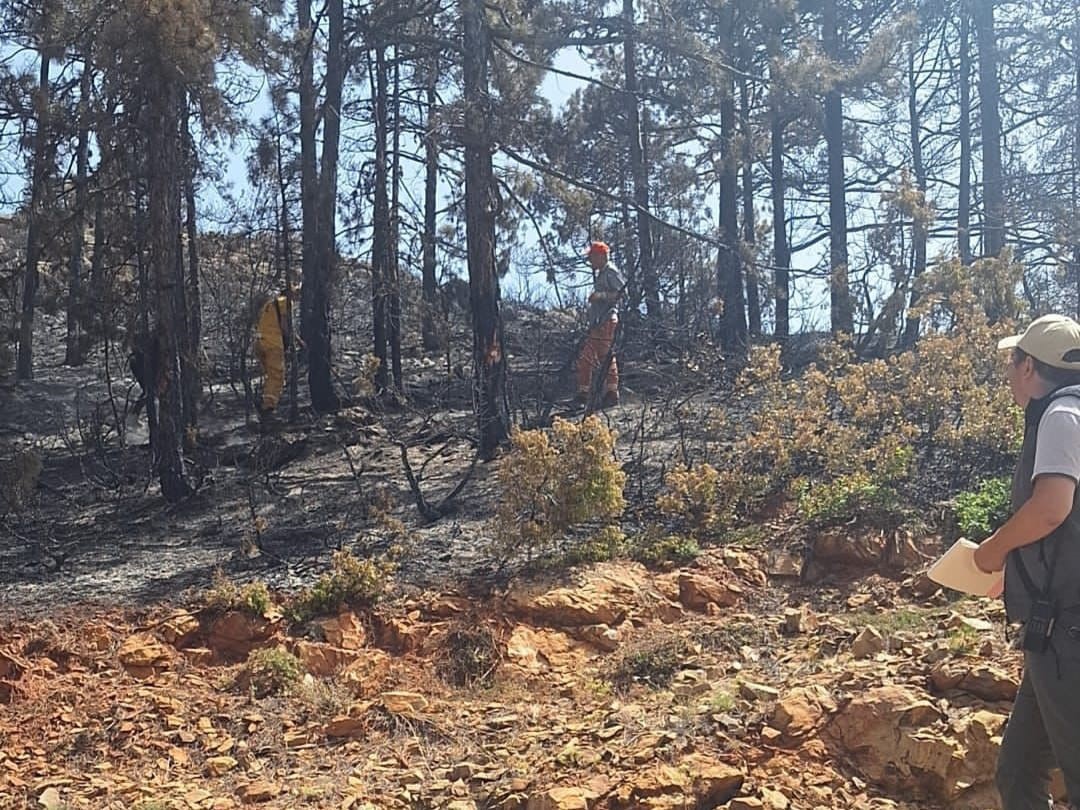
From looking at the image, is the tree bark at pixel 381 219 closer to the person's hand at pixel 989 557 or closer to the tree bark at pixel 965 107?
the person's hand at pixel 989 557

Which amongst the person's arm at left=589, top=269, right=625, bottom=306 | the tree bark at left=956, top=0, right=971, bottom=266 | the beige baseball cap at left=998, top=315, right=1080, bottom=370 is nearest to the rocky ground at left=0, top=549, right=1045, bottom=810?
the beige baseball cap at left=998, top=315, right=1080, bottom=370

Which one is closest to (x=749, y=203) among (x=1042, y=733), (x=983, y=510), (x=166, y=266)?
(x=166, y=266)

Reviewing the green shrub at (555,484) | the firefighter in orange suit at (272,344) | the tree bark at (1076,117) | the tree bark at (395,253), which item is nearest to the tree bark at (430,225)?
the tree bark at (395,253)

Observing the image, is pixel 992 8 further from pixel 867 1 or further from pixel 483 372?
pixel 483 372

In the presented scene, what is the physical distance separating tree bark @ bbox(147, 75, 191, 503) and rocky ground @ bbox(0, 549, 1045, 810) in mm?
2680

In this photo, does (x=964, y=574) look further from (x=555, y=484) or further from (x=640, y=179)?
(x=640, y=179)

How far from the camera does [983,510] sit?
21.8 ft

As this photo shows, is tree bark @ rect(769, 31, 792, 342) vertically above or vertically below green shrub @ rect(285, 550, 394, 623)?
above

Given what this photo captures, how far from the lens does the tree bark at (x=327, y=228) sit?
11648mm

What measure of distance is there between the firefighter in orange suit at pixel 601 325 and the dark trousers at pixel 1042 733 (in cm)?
710

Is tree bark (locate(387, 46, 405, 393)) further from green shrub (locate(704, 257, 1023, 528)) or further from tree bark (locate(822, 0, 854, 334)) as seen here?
tree bark (locate(822, 0, 854, 334))

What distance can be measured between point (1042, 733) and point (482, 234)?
7.25 m

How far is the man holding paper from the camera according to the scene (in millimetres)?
2834

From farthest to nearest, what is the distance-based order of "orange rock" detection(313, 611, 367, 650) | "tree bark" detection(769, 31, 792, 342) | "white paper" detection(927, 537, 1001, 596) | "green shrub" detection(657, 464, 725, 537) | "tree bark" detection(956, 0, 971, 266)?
"tree bark" detection(956, 0, 971, 266) < "tree bark" detection(769, 31, 792, 342) < "green shrub" detection(657, 464, 725, 537) < "orange rock" detection(313, 611, 367, 650) < "white paper" detection(927, 537, 1001, 596)
